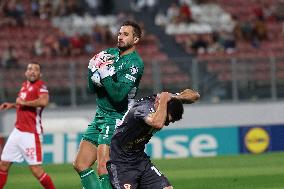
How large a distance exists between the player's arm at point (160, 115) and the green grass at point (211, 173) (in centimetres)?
569

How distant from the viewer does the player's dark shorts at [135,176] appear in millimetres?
8461

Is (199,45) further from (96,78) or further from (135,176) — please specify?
(135,176)

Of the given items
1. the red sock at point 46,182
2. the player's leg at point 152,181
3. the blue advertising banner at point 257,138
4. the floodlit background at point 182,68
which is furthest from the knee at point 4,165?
the blue advertising banner at point 257,138

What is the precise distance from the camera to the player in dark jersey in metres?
8.30

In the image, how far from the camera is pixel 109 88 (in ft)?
31.3

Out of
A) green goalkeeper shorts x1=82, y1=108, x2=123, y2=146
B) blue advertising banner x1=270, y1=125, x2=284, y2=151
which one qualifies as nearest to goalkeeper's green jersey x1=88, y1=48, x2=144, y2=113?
green goalkeeper shorts x1=82, y1=108, x2=123, y2=146

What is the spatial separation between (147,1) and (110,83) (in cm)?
1773

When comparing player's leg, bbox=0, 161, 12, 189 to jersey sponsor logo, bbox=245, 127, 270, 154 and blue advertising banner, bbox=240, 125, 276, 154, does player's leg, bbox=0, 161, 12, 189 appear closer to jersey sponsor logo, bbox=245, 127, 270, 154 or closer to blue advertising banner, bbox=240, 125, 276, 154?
blue advertising banner, bbox=240, 125, 276, 154

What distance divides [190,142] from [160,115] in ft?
41.3

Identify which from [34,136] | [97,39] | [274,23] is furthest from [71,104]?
[34,136]

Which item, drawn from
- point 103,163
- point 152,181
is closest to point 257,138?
point 103,163

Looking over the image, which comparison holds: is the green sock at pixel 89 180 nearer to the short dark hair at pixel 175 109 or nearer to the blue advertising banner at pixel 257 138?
the short dark hair at pixel 175 109

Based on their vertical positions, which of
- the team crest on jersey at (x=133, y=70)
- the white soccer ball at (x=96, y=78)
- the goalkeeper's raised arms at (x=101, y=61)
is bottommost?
the white soccer ball at (x=96, y=78)

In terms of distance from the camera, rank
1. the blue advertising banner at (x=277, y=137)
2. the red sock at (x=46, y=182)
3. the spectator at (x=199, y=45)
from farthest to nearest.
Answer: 1. the spectator at (x=199, y=45)
2. the blue advertising banner at (x=277, y=137)
3. the red sock at (x=46, y=182)
